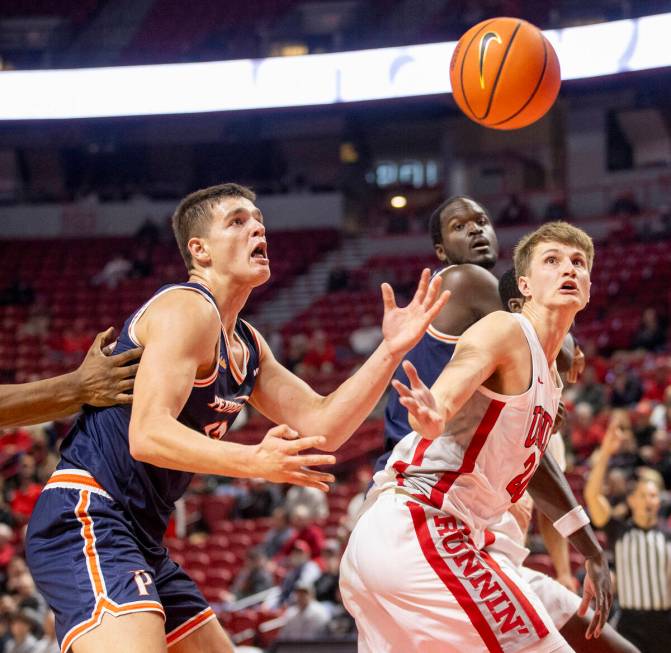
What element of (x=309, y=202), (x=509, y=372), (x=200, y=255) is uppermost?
(x=309, y=202)

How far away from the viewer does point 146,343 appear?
3186 millimetres

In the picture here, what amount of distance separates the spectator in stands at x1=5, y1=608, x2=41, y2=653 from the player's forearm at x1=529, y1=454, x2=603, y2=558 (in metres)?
6.32

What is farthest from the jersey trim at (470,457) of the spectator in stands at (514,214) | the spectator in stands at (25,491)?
the spectator in stands at (514,214)

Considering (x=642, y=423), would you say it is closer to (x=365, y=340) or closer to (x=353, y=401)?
(x=365, y=340)

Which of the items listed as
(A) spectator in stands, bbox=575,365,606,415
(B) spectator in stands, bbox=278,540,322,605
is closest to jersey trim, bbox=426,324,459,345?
(B) spectator in stands, bbox=278,540,322,605

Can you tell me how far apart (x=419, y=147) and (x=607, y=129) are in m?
4.24

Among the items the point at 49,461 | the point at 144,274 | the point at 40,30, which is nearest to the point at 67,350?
the point at 144,274

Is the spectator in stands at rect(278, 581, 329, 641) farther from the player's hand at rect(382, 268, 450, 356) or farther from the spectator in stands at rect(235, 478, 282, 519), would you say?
the player's hand at rect(382, 268, 450, 356)

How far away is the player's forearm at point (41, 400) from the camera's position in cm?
331

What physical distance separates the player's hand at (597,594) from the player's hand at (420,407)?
1.24 meters

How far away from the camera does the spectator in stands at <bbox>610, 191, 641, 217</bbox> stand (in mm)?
18703

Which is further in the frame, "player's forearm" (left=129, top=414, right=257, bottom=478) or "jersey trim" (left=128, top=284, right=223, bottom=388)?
"jersey trim" (left=128, top=284, right=223, bottom=388)

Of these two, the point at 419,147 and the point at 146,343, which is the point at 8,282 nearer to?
the point at 419,147

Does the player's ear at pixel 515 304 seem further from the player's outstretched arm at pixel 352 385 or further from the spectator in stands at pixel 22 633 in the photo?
the spectator in stands at pixel 22 633
